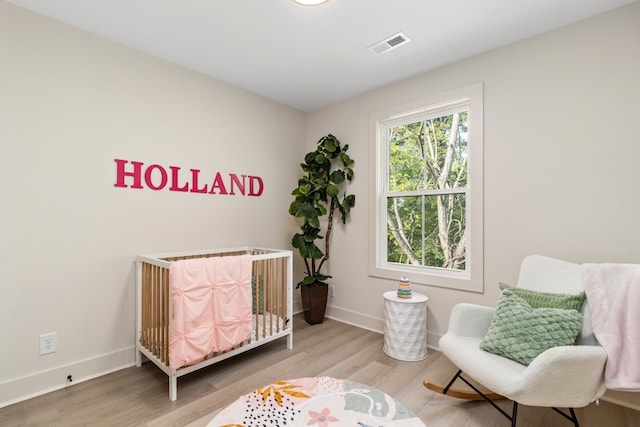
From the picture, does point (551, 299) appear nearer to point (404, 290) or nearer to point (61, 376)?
point (404, 290)

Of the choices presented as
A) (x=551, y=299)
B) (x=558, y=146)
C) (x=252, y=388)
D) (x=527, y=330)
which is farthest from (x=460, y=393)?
(x=558, y=146)

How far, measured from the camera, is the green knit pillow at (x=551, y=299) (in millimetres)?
1624

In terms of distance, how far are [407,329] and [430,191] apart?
1.22 m

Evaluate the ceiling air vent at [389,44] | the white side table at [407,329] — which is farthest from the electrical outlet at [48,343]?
the ceiling air vent at [389,44]

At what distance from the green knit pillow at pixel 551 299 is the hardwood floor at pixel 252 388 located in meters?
0.62

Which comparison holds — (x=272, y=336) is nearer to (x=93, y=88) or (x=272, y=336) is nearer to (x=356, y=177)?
(x=356, y=177)

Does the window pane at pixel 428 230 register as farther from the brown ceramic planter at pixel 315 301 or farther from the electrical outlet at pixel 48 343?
the electrical outlet at pixel 48 343

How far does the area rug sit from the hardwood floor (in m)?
0.18

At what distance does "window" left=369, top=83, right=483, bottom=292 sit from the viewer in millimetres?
2434

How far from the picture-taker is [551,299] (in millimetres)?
1699

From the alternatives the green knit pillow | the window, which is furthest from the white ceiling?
the green knit pillow

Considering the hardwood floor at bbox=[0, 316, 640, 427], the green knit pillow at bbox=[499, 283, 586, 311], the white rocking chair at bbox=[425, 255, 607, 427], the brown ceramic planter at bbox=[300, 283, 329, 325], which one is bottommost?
the hardwood floor at bbox=[0, 316, 640, 427]

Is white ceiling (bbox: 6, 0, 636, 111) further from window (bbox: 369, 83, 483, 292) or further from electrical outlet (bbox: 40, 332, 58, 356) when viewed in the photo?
electrical outlet (bbox: 40, 332, 58, 356)

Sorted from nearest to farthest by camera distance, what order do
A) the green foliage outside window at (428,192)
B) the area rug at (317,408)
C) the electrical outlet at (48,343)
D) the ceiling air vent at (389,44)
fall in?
the area rug at (317,408), the electrical outlet at (48,343), the ceiling air vent at (389,44), the green foliage outside window at (428,192)
